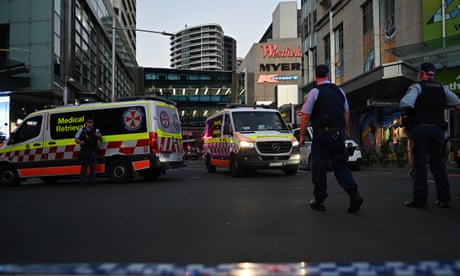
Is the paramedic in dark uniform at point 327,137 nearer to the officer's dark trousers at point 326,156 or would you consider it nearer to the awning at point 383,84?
the officer's dark trousers at point 326,156

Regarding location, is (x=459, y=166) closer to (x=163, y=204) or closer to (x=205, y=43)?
(x=163, y=204)

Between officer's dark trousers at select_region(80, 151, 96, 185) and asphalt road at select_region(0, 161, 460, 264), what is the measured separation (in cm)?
353

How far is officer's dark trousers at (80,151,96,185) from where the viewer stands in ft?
34.8

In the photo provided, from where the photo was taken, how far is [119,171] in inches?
448

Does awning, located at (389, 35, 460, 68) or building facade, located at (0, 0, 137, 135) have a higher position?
building facade, located at (0, 0, 137, 135)

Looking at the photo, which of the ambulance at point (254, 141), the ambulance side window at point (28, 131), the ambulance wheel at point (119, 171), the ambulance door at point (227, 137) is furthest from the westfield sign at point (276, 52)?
the ambulance wheel at point (119, 171)

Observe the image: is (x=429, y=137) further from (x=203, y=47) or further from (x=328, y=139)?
(x=203, y=47)

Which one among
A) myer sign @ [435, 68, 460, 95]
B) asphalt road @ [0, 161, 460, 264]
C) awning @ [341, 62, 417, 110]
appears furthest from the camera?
myer sign @ [435, 68, 460, 95]

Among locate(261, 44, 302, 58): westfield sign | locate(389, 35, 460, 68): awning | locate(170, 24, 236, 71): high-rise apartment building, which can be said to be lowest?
locate(389, 35, 460, 68): awning

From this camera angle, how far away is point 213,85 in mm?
91750

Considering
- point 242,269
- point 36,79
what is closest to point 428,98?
point 242,269

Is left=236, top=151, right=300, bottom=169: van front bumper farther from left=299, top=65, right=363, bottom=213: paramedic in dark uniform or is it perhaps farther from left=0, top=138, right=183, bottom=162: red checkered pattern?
left=299, top=65, right=363, bottom=213: paramedic in dark uniform

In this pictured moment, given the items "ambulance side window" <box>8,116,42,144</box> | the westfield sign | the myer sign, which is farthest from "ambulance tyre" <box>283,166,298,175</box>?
the westfield sign

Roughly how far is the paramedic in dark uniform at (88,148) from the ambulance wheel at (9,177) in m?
2.56
